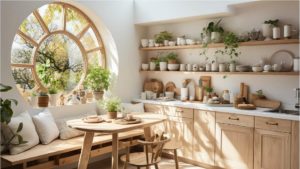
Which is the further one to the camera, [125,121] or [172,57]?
[172,57]

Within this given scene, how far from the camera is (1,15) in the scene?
3.55m

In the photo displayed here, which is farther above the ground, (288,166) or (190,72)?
(190,72)

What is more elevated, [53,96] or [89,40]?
[89,40]

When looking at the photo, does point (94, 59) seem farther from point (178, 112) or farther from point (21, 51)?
point (178, 112)

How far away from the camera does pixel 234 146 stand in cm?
396

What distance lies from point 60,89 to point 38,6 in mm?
1232

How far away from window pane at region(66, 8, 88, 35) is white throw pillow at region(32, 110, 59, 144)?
143cm

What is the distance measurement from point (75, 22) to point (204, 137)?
2.56 meters

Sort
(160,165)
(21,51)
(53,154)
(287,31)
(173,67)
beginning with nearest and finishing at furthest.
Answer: (53,154), (287,31), (21,51), (160,165), (173,67)

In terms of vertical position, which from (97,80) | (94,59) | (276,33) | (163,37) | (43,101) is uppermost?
(163,37)

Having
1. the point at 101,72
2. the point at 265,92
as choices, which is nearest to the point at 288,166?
the point at 265,92

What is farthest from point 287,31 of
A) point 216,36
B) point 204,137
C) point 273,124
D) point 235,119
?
point 204,137

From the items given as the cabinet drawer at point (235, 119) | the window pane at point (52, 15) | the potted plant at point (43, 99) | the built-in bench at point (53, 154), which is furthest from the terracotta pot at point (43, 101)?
the cabinet drawer at point (235, 119)

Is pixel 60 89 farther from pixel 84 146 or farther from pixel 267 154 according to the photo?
pixel 267 154
